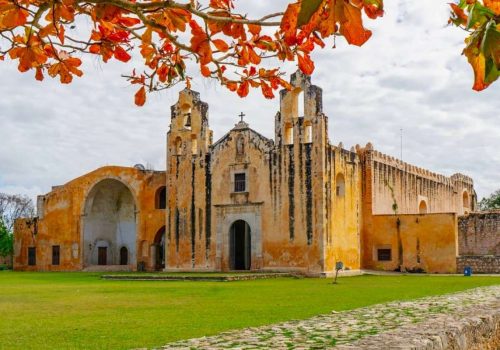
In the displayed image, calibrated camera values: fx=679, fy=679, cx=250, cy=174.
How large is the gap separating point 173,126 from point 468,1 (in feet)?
87.2

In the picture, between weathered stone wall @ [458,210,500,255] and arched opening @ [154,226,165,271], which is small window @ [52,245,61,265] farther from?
weathered stone wall @ [458,210,500,255]

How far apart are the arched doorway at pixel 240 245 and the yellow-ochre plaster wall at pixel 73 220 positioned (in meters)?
4.24

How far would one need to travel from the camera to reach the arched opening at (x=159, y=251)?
29750 mm

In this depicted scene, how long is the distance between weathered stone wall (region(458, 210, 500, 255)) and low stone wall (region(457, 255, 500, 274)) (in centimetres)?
451

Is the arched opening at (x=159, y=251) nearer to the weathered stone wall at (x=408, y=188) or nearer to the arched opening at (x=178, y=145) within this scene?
the arched opening at (x=178, y=145)

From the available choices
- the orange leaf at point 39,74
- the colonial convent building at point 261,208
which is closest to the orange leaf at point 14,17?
the orange leaf at point 39,74

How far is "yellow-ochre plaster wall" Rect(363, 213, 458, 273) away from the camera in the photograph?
2588cm

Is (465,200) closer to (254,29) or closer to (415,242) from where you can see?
(415,242)

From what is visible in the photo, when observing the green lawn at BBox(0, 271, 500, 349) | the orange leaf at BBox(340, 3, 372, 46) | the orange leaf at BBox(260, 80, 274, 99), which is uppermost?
the orange leaf at BBox(260, 80, 274, 99)

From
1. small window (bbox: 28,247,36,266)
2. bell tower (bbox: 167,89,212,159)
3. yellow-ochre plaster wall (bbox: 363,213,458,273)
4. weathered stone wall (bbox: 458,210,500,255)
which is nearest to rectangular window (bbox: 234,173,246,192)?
bell tower (bbox: 167,89,212,159)

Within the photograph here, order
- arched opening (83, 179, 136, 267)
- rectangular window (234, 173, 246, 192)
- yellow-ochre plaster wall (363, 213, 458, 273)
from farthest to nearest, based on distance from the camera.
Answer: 1. arched opening (83, 179, 136, 267)
2. rectangular window (234, 173, 246, 192)
3. yellow-ochre plaster wall (363, 213, 458, 273)

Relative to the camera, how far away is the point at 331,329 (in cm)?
608

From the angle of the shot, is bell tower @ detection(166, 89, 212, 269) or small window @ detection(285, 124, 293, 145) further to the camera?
bell tower @ detection(166, 89, 212, 269)

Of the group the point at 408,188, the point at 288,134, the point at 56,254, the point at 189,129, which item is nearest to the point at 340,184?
the point at 288,134
